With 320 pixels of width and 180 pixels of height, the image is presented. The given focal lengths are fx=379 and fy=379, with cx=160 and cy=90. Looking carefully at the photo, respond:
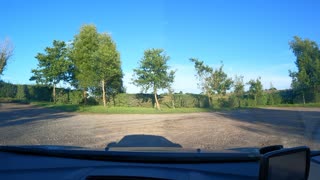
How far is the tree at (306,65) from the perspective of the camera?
36.4 meters

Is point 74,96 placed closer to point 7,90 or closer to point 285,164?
point 7,90

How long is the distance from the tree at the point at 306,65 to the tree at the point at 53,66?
69.0 feet

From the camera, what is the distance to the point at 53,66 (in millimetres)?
35469

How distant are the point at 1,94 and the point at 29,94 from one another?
2.93 meters

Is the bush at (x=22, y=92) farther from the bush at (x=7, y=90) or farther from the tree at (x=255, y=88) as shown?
the tree at (x=255, y=88)

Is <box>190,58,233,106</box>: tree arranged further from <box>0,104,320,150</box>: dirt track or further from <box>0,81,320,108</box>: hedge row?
<box>0,104,320,150</box>: dirt track

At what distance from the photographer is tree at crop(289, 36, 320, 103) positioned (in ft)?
119

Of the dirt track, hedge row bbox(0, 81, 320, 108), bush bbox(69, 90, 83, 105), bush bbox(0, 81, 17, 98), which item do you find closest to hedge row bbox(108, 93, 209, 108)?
hedge row bbox(0, 81, 320, 108)

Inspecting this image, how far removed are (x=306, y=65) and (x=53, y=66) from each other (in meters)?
25.2

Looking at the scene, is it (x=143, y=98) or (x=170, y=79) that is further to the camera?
(x=143, y=98)

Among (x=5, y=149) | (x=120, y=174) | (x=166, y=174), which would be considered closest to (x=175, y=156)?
(x=166, y=174)

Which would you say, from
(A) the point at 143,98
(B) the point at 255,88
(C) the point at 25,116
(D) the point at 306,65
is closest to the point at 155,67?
(C) the point at 25,116

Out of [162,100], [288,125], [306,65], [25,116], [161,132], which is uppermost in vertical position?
[306,65]

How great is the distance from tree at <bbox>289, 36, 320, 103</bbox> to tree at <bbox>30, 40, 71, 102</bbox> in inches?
828
